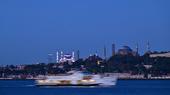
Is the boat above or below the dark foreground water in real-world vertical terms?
above

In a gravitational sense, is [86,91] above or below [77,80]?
below

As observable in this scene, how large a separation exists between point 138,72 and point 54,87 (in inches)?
3172

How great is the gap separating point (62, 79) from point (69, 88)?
1.97 m

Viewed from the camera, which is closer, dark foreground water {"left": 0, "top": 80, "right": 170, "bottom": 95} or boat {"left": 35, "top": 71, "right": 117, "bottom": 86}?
dark foreground water {"left": 0, "top": 80, "right": 170, "bottom": 95}

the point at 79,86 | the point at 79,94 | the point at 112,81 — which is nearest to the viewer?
the point at 79,94

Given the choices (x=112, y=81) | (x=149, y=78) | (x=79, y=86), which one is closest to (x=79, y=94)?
(x=79, y=86)

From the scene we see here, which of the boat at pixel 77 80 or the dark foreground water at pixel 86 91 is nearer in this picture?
the dark foreground water at pixel 86 91

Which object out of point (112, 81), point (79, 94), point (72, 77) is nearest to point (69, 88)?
point (72, 77)

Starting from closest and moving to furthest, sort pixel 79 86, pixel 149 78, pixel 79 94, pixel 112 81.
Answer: pixel 79 94 < pixel 79 86 < pixel 112 81 < pixel 149 78

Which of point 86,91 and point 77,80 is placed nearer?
point 86,91

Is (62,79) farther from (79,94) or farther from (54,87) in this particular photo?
(79,94)

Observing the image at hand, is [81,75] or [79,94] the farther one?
[81,75]

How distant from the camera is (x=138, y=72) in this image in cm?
19975

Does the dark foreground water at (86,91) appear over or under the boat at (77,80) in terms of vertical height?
under
